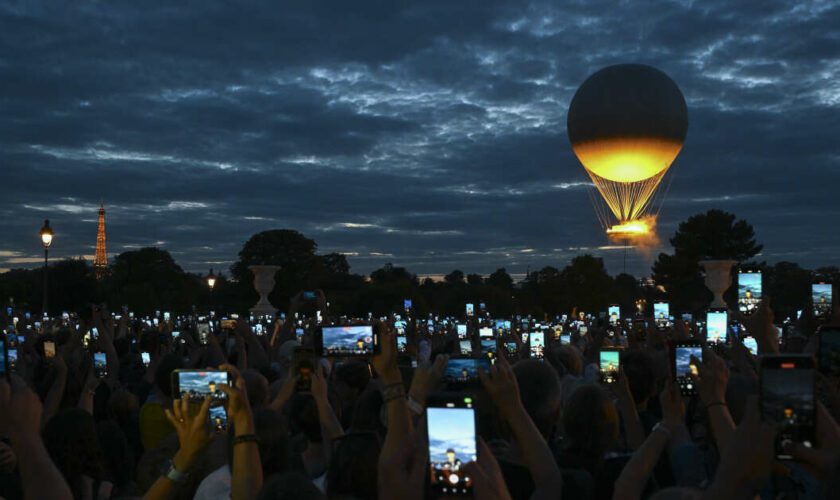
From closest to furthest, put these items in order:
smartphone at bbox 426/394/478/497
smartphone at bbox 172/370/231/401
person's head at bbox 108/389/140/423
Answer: smartphone at bbox 426/394/478/497, smartphone at bbox 172/370/231/401, person's head at bbox 108/389/140/423

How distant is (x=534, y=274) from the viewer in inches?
4614

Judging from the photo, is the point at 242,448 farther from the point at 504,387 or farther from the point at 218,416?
the point at 218,416

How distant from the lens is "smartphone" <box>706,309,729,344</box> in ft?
55.2

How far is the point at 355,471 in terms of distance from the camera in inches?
173

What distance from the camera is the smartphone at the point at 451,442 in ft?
12.7

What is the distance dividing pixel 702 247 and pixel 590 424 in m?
84.5

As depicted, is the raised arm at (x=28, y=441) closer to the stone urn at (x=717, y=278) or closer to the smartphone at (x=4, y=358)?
the smartphone at (x=4, y=358)

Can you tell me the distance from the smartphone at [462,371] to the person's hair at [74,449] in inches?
107

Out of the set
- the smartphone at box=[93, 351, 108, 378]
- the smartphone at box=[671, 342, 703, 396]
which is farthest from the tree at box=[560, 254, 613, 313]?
the smartphone at box=[671, 342, 703, 396]

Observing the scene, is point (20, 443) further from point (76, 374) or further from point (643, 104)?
point (643, 104)

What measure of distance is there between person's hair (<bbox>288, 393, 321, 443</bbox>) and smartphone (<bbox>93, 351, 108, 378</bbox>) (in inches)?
269

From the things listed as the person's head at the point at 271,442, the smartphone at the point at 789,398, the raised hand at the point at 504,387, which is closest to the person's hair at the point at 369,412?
the person's head at the point at 271,442

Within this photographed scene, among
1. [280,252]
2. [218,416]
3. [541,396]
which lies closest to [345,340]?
[218,416]

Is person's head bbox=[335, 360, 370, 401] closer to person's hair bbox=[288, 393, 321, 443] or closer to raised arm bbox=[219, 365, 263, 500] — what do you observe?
person's hair bbox=[288, 393, 321, 443]
